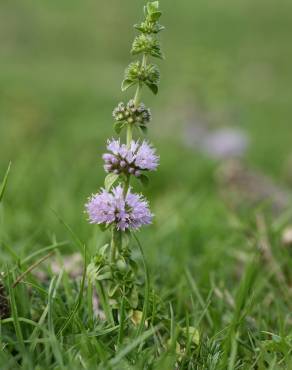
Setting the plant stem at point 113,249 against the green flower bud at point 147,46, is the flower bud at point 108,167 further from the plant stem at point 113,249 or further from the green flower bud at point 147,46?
the green flower bud at point 147,46

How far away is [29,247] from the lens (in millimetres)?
3582

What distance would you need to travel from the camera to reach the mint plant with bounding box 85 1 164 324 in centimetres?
201

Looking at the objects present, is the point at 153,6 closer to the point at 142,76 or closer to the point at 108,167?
the point at 142,76

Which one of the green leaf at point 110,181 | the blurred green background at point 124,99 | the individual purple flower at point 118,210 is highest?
the blurred green background at point 124,99

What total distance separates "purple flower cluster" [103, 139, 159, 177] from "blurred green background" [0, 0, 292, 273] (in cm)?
109

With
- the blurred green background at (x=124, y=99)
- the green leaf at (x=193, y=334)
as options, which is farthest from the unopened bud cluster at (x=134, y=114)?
the blurred green background at (x=124, y=99)

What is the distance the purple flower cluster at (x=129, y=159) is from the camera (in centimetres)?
201

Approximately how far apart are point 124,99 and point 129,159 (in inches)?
460

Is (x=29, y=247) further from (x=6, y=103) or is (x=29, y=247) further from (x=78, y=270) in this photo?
(x=6, y=103)

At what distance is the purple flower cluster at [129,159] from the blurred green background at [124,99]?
1.09 meters

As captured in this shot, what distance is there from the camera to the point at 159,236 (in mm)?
3902

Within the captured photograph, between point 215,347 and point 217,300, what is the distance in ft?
2.23

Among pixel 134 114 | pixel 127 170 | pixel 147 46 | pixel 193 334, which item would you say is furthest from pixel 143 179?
pixel 193 334

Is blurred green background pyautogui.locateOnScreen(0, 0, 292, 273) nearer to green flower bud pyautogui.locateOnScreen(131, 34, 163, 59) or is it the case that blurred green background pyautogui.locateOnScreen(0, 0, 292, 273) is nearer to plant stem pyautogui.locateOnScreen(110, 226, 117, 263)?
plant stem pyautogui.locateOnScreen(110, 226, 117, 263)
